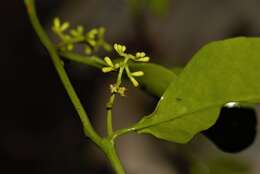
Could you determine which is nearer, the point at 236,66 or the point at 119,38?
the point at 236,66

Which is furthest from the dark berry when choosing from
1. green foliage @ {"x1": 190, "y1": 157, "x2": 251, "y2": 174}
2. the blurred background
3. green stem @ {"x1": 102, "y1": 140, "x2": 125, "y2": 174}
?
the blurred background

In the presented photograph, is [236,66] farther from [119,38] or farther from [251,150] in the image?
[119,38]

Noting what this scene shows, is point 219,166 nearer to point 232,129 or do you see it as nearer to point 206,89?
point 232,129

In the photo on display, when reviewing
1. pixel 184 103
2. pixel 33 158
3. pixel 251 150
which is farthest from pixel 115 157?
pixel 33 158

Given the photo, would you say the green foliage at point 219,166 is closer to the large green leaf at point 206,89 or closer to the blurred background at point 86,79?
the blurred background at point 86,79

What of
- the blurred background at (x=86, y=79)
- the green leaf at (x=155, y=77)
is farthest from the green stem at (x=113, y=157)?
the blurred background at (x=86, y=79)

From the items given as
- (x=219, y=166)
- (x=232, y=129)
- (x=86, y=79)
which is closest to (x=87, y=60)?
(x=232, y=129)
